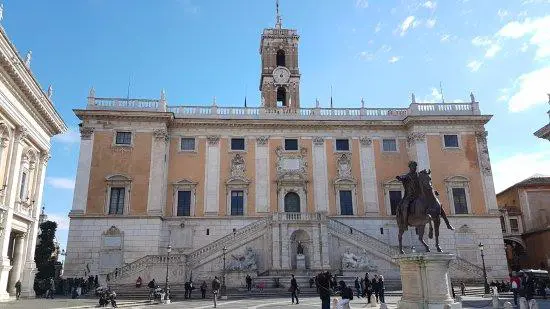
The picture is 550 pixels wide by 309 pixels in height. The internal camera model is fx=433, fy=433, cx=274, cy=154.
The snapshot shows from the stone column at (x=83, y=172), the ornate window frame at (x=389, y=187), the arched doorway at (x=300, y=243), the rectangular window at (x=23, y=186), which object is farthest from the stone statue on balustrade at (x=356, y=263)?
the rectangular window at (x=23, y=186)

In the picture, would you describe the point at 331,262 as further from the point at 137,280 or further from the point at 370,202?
the point at 137,280

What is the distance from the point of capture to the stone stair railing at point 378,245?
29.4 m

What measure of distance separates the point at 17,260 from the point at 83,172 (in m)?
10.4

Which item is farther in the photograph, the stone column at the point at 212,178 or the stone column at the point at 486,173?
the stone column at the point at 486,173

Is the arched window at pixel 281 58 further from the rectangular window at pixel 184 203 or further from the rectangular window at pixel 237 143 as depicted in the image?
the rectangular window at pixel 184 203

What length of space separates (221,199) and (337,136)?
35.8 ft

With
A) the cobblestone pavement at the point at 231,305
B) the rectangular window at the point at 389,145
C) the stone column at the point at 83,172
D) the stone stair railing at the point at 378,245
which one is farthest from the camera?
the rectangular window at the point at 389,145

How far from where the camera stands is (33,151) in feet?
82.8

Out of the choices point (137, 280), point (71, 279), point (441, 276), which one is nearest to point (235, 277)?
point (137, 280)

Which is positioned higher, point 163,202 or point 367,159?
point 367,159

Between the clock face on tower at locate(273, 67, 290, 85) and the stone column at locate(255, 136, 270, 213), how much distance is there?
877 centimetres

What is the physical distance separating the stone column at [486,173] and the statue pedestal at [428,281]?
2645 centimetres

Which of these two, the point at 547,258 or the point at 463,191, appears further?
the point at 547,258

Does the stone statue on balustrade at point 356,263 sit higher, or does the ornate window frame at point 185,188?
the ornate window frame at point 185,188
